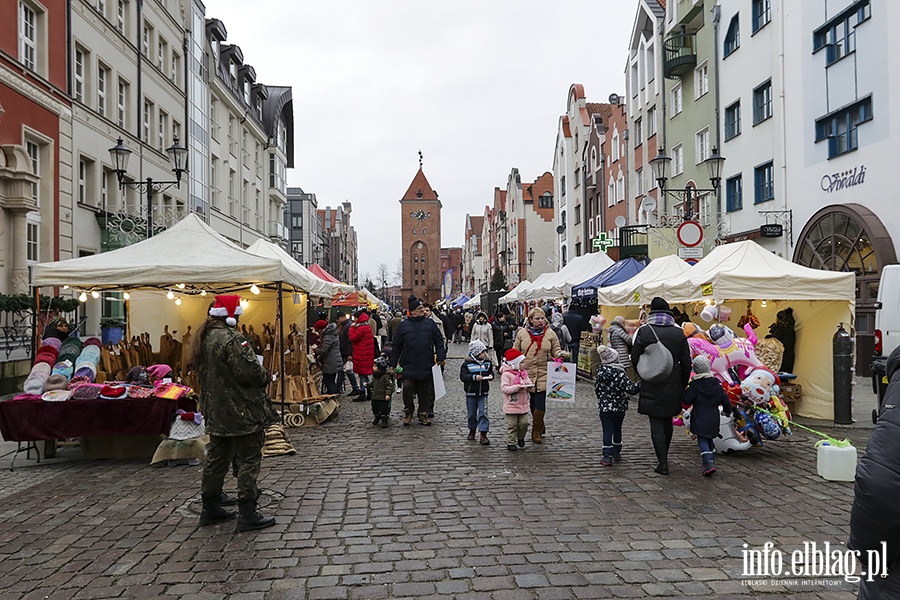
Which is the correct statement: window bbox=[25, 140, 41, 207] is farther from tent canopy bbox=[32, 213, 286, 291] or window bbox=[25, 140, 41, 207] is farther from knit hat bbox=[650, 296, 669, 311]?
knit hat bbox=[650, 296, 669, 311]

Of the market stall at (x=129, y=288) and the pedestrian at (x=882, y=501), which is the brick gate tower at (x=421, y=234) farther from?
the pedestrian at (x=882, y=501)

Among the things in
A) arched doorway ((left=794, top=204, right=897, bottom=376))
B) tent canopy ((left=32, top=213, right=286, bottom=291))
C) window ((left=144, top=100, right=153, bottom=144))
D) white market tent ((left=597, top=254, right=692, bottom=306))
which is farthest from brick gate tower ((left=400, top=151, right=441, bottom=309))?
tent canopy ((left=32, top=213, right=286, bottom=291))

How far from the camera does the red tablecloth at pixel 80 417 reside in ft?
25.8

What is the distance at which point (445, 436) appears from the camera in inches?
381

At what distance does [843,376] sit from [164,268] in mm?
9951

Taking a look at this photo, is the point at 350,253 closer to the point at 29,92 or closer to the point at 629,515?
the point at 29,92

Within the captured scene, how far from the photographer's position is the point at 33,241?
60.0ft

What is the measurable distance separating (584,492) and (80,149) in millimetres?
19673

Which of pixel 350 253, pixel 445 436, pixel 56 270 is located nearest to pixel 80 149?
pixel 56 270

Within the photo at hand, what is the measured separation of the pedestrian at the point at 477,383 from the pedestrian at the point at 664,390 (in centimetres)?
229

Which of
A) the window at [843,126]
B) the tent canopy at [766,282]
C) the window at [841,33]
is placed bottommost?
the tent canopy at [766,282]

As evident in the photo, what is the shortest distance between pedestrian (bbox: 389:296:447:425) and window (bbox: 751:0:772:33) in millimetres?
16690

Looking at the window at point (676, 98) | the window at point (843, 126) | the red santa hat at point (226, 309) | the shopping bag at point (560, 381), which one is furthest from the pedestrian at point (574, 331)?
the window at point (676, 98)

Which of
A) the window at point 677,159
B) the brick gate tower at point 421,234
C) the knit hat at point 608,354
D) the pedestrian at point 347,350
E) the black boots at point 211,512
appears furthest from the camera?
the brick gate tower at point 421,234
